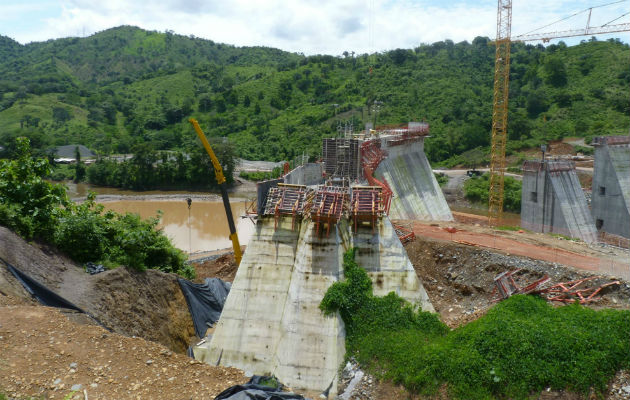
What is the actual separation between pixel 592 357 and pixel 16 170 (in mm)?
22707

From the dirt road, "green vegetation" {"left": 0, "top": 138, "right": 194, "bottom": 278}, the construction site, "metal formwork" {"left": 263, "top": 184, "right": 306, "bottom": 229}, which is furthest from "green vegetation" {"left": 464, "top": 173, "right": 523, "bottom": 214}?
"green vegetation" {"left": 0, "top": 138, "right": 194, "bottom": 278}

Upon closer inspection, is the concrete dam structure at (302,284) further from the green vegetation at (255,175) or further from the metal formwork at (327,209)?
the green vegetation at (255,175)

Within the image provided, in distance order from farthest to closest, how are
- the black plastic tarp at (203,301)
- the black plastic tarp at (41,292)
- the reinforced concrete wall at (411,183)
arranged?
the reinforced concrete wall at (411,183), the black plastic tarp at (203,301), the black plastic tarp at (41,292)

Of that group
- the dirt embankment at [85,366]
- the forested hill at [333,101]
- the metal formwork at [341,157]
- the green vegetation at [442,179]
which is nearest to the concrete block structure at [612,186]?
the metal formwork at [341,157]

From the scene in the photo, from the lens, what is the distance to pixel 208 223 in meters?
54.9

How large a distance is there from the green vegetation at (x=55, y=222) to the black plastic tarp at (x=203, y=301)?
8.70ft

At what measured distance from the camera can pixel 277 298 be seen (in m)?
20.0

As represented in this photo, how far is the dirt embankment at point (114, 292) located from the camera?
54.2 feet

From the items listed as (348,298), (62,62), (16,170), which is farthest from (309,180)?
(62,62)

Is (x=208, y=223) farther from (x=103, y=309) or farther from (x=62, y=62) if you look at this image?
(x=62, y=62)

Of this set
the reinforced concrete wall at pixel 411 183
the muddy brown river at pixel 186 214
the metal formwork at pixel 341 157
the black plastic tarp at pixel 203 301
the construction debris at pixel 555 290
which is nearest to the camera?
the construction debris at pixel 555 290

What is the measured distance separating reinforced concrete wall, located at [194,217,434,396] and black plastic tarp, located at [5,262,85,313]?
5942 millimetres

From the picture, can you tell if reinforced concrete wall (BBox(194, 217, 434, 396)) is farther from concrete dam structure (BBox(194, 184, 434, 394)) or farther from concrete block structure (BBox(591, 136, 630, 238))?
concrete block structure (BBox(591, 136, 630, 238))

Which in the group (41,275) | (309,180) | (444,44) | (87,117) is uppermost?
(444,44)
